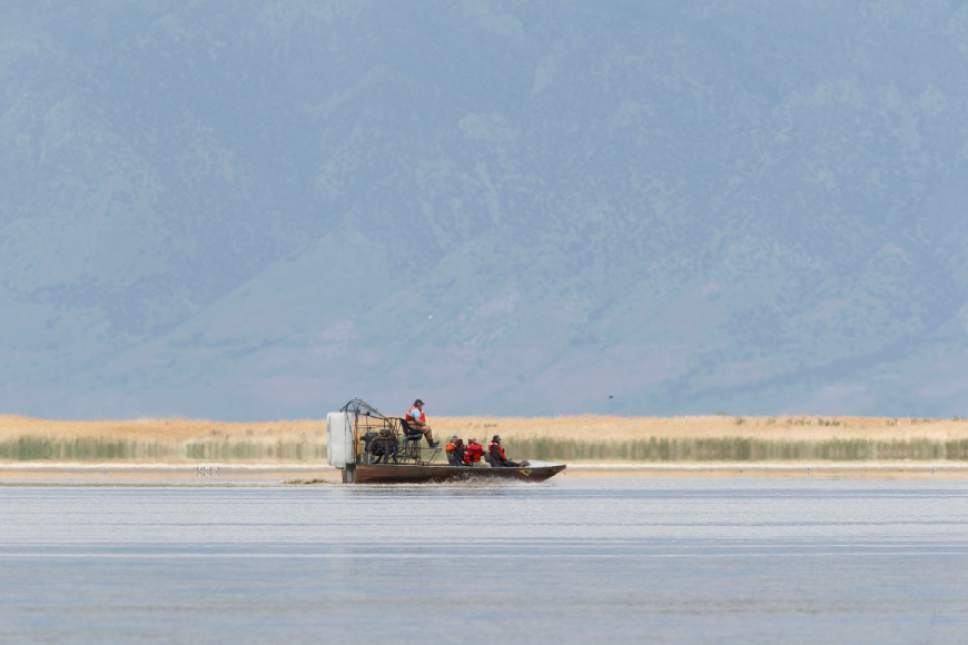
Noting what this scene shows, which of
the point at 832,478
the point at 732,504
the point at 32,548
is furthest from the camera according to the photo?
the point at 832,478

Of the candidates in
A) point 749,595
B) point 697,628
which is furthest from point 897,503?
point 697,628

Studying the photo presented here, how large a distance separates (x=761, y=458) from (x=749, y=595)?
61.7 m

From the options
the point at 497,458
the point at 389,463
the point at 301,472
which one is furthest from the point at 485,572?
the point at 301,472

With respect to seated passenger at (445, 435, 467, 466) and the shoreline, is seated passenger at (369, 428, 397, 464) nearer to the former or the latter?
seated passenger at (445, 435, 467, 466)

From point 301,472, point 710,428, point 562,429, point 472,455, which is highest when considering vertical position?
point 562,429

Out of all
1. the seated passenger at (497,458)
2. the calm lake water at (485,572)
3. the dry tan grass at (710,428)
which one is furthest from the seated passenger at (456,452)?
the dry tan grass at (710,428)

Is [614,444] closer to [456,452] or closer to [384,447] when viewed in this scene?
[384,447]

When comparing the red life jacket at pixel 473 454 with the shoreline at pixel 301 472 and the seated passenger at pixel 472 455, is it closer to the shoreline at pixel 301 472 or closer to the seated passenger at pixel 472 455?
the seated passenger at pixel 472 455

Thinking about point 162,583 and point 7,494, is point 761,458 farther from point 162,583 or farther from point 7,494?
point 162,583

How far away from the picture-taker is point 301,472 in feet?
253

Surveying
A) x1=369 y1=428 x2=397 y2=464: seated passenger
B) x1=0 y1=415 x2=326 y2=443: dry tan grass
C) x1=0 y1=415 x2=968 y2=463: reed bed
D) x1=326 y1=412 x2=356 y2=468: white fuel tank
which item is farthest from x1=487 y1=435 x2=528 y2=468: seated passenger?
x1=0 y1=415 x2=326 y2=443: dry tan grass

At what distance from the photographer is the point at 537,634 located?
22797mm

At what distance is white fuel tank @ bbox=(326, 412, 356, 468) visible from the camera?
65500 millimetres

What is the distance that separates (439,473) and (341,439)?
3692 millimetres
